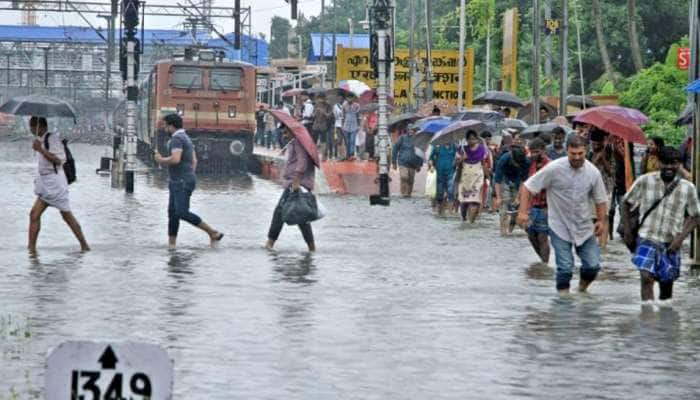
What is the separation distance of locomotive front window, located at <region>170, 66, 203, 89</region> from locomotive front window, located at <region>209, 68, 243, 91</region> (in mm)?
321

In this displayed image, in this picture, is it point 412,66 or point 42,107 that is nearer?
point 42,107

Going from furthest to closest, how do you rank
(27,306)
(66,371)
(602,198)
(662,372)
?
(602,198)
(27,306)
(662,372)
(66,371)

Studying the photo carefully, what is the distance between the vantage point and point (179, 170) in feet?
71.9

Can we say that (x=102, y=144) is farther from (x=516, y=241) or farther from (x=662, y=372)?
(x=662, y=372)

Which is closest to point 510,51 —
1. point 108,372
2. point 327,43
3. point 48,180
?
point 48,180

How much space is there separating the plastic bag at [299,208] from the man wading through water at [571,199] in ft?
18.0

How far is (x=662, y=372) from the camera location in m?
11.9

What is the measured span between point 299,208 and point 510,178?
4.66 m

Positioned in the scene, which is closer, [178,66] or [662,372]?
[662,372]

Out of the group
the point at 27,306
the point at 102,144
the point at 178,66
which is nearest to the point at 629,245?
the point at 27,306

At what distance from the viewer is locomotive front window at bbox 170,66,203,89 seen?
47938mm

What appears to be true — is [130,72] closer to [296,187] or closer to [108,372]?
[296,187]

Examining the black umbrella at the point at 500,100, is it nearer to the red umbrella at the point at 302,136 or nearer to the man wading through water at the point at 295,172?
the red umbrella at the point at 302,136

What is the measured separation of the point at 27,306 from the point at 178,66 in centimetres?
3335
